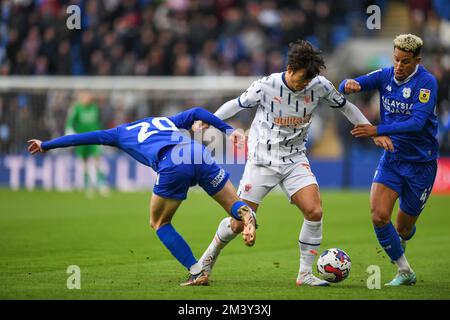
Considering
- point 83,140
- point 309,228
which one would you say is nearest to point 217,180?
point 309,228

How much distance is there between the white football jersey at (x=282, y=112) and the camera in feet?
29.0

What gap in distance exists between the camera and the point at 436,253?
11.9 m

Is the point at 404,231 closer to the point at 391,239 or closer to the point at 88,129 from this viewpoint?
the point at 391,239

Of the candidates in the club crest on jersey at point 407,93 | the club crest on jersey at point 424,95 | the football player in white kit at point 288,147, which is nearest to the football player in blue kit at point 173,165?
the football player in white kit at point 288,147

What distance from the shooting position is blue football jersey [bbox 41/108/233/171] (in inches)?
337

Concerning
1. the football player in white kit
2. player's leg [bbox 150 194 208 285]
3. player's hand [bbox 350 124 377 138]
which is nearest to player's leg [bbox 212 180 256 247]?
the football player in white kit

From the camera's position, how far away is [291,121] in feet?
29.1

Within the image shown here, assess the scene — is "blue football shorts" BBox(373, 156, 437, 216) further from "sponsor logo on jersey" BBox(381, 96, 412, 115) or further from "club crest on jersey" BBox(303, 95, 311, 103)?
"club crest on jersey" BBox(303, 95, 311, 103)

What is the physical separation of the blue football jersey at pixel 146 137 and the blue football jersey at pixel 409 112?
163 centimetres

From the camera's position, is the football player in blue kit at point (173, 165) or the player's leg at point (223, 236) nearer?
the football player in blue kit at point (173, 165)

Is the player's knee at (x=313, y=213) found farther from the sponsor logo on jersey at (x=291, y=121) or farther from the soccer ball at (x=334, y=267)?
the sponsor logo on jersey at (x=291, y=121)

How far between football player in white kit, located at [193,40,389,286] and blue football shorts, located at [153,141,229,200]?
1.22 feet
